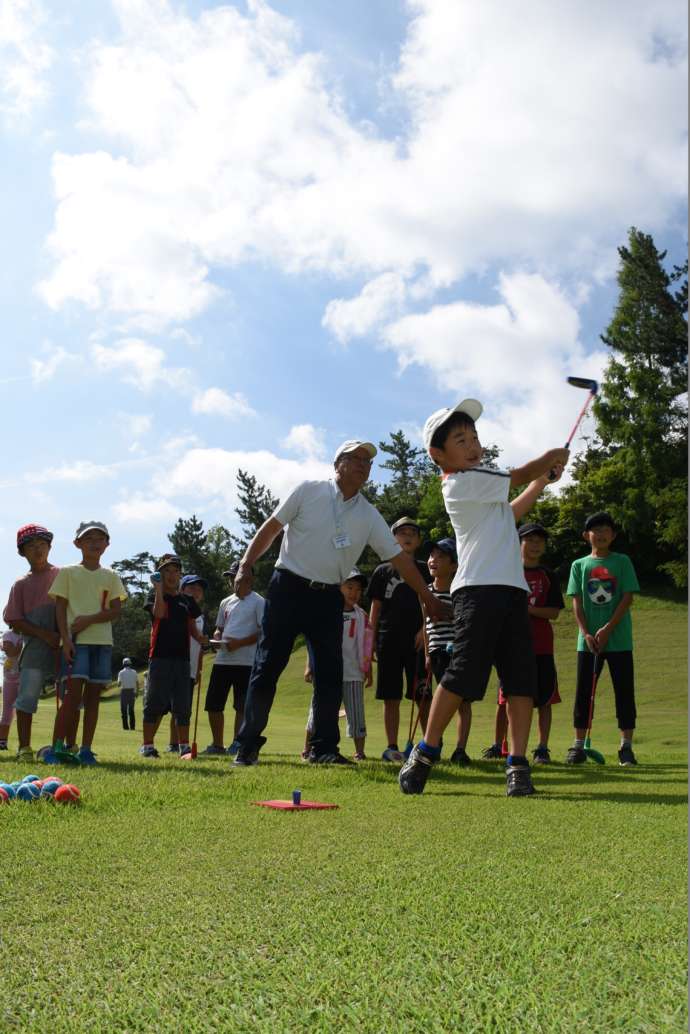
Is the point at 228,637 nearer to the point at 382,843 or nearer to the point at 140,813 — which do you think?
the point at 140,813

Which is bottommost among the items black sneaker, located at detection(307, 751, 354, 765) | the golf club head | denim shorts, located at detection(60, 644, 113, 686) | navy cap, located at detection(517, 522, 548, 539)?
black sneaker, located at detection(307, 751, 354, 765)

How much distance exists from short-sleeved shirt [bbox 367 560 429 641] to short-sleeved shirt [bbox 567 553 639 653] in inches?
57.3

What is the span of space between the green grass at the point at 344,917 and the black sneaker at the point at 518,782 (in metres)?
0.46

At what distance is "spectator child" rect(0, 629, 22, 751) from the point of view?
909 centimetres

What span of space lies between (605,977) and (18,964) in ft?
3.76

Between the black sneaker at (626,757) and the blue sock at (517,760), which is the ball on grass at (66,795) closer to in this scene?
the blue sock at (517,760)

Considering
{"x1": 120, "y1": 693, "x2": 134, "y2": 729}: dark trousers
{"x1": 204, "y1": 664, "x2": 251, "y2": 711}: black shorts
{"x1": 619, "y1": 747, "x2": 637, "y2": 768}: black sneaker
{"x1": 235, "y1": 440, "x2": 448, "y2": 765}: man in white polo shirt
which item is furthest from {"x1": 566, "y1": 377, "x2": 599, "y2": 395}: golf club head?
{"x1": 120, "y1": 693, "x2": 134, "y2": 729}: dark trousers

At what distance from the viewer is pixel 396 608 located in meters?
8.59

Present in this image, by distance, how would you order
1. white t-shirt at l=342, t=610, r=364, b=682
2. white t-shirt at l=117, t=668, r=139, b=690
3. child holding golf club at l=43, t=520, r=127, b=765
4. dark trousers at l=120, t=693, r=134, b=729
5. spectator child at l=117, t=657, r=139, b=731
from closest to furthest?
child holding golf club at l=43, t=520, r=127, b=765
white t-shirt at l=342, t=610, r=364, b=682
dark trousers at l=120, t=693, r=134, b=729
spectator child at l=117, t=657, r=139, b=731
white t-shirt at l=117, t=668, r=139, b=690

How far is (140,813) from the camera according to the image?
12.8 ft

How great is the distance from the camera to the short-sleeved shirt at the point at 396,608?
850 cm

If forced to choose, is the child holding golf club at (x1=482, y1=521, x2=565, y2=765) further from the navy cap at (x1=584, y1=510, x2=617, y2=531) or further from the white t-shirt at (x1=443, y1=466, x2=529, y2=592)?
the white t-shirt at (x1=443, y1=466, x2=529, y2=592)

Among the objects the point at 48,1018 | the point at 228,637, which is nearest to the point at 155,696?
the point at 228,637

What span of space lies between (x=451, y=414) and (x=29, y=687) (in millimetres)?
4729
